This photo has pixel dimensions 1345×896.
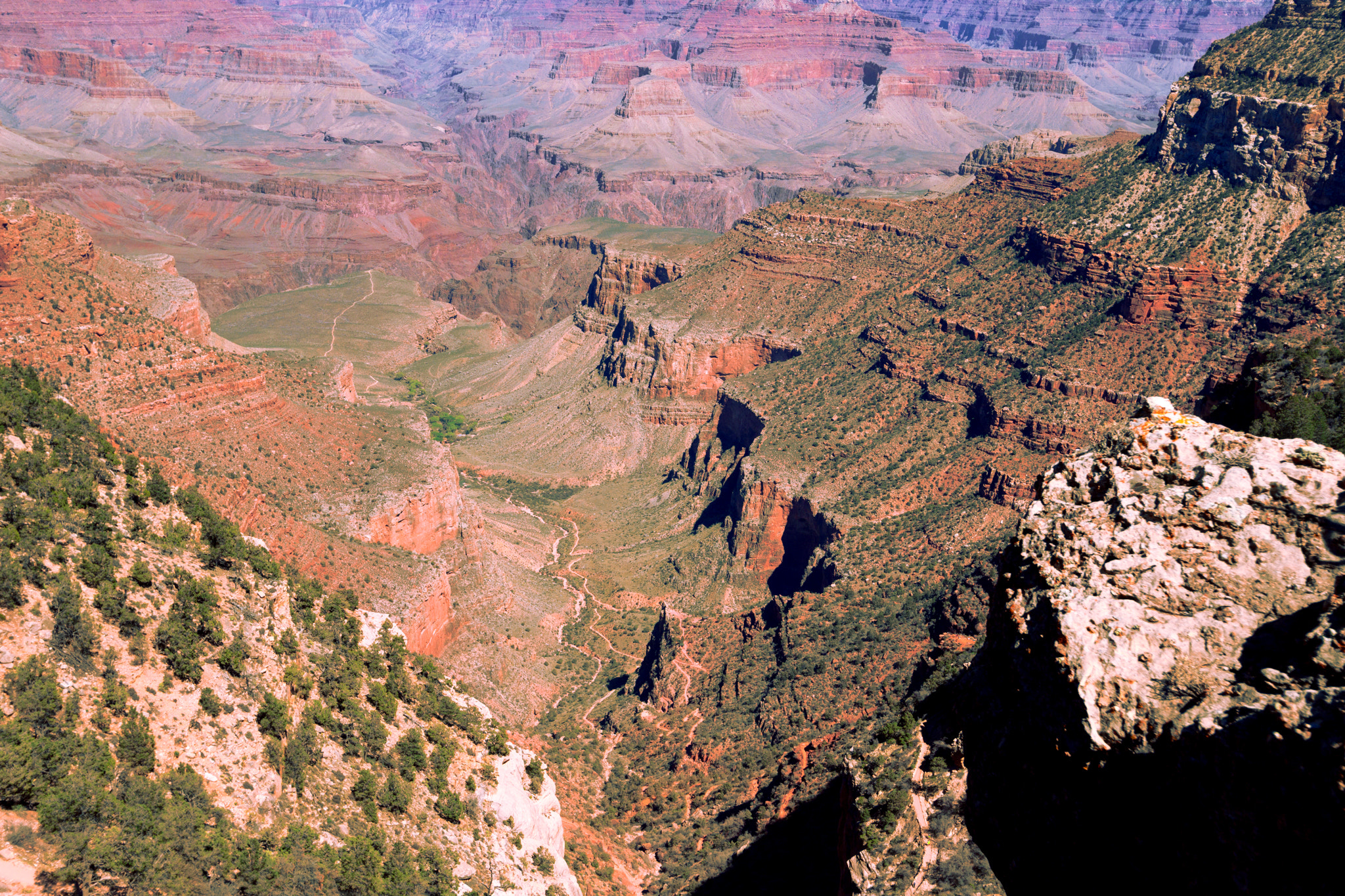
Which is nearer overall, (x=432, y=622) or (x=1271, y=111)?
(x=432, y=622)

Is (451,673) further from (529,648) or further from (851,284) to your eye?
(851,284)

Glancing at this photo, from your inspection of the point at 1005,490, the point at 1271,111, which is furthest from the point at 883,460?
the point at 1271,111

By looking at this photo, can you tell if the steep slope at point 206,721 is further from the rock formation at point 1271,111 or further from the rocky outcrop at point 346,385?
the rock formation at point 1271,111

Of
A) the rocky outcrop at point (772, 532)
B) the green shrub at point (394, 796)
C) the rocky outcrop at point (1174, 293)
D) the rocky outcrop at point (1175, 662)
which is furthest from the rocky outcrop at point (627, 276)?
the rocky outcrop at point (1175, 662)

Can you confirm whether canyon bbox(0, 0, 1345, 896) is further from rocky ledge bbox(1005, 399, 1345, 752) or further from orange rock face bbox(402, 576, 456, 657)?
orange rock face bbox(402, 576, 456, 657)

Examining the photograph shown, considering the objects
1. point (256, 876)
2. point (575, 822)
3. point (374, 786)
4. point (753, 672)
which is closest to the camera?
point (256, 876)

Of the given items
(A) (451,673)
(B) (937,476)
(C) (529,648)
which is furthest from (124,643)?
(B) (937,476)

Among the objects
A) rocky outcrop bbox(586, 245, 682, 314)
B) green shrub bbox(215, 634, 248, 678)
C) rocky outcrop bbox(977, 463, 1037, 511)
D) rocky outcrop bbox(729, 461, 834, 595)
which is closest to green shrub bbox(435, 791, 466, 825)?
green shrub bbox(215, 634, 248, 678)

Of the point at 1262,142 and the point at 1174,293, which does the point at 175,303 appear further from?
the point at 1262,142
